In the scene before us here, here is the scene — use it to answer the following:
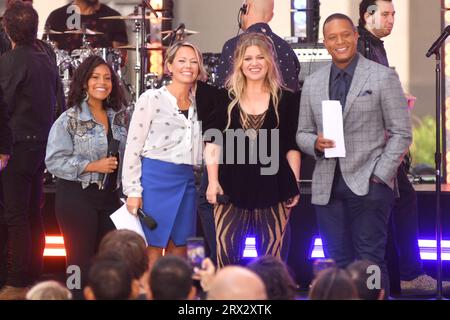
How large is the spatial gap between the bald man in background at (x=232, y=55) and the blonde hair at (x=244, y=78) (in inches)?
14.6

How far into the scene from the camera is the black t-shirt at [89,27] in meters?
9.87

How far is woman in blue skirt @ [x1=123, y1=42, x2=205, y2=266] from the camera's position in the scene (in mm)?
5895

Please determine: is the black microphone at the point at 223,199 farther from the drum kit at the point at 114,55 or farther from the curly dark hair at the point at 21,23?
the drum kit at the point at 114,55

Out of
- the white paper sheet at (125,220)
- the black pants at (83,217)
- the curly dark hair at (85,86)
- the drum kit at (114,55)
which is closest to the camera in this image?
the white paper sheet at (125,220)

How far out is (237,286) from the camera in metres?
3.63

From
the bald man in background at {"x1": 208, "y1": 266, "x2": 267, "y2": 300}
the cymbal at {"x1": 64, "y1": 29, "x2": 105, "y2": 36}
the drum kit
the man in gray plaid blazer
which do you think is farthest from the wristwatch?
the cymbal at {"x1": 64, "y1": 29, "x2": 105, "y2": 36}

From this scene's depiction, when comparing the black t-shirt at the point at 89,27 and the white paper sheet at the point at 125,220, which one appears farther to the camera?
the black t-shirt at the point at 89,27

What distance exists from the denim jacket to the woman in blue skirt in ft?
0.98

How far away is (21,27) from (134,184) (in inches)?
52.3

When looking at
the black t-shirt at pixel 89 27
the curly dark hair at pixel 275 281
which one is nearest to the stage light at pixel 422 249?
the curly dark hair at pixel 275 281

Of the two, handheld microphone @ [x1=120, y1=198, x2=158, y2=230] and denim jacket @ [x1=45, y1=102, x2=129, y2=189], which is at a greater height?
denim jacket @ [x1=45, y1=102, x2=129, y2=189]

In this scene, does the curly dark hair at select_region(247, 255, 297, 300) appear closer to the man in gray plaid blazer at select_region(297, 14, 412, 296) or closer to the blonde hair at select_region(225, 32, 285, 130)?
the man in gray plaid blazer at select_region(297, 14, 412, 296)

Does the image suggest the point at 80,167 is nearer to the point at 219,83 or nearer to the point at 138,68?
the point at 219,83

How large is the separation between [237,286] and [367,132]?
2.11m
